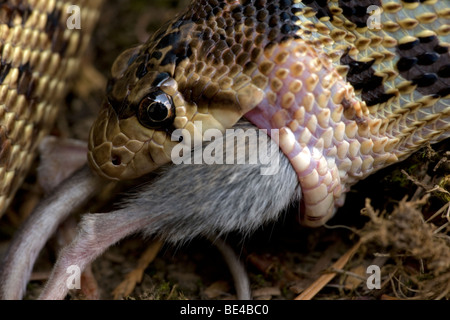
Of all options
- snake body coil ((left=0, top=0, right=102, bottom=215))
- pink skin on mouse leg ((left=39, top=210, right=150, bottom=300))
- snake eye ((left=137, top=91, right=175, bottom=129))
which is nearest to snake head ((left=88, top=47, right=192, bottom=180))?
snake eye ((left=137, top=91, right=175, bottom=129))

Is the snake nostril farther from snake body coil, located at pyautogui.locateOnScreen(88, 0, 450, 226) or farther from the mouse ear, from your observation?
the mouse ear

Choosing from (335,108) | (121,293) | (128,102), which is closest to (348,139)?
(335,108)

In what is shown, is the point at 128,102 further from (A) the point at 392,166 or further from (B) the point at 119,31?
(B) the point at 119,31

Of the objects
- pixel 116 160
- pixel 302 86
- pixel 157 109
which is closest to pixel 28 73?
pixel 116 160

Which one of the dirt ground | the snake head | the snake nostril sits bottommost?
the dirt ground

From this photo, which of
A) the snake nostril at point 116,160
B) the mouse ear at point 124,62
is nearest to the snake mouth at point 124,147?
the snake nostril at point 116,160

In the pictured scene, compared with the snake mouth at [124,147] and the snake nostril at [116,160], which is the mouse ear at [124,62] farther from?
the snake nostril at [116,160]
